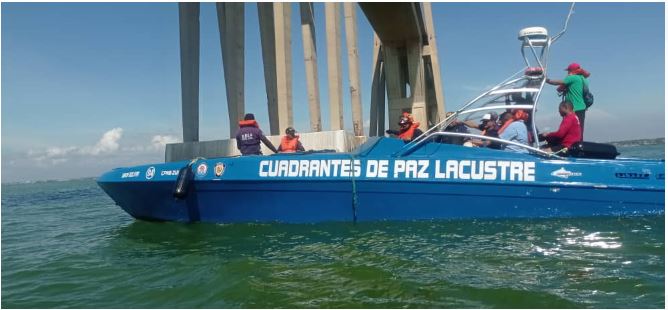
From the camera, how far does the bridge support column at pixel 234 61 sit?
28.6 feet

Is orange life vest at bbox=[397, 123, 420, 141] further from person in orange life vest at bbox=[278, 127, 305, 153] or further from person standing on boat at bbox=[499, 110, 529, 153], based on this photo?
person in orange life vest at bbox=[278, 127, 305, 153]

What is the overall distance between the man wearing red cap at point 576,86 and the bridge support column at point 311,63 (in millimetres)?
3756

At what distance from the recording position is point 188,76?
28.1 ft

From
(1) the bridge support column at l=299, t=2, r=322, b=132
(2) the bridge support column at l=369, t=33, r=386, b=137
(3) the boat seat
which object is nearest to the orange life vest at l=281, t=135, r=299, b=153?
(1) the bridge support column at l=299, t=2, r=322, b=132

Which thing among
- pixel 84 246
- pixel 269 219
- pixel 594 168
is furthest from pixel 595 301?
pixel 84 246

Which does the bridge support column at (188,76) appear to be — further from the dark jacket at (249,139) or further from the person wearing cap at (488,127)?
the person wearing cap at (488,127)

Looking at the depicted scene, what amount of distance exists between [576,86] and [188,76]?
6357 millimetres

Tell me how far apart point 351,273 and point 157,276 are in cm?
150

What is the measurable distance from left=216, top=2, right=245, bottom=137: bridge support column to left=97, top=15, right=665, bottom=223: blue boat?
329 centimetres

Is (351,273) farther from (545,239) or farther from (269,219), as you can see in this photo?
(269,219)

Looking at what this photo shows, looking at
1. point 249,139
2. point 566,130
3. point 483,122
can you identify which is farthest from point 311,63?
point 566,130

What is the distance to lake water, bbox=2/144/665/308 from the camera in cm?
279

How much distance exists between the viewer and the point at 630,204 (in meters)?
4.68

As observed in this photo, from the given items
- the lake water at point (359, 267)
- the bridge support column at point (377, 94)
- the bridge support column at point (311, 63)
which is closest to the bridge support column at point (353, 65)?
the bridge support column at point (311, 63)
